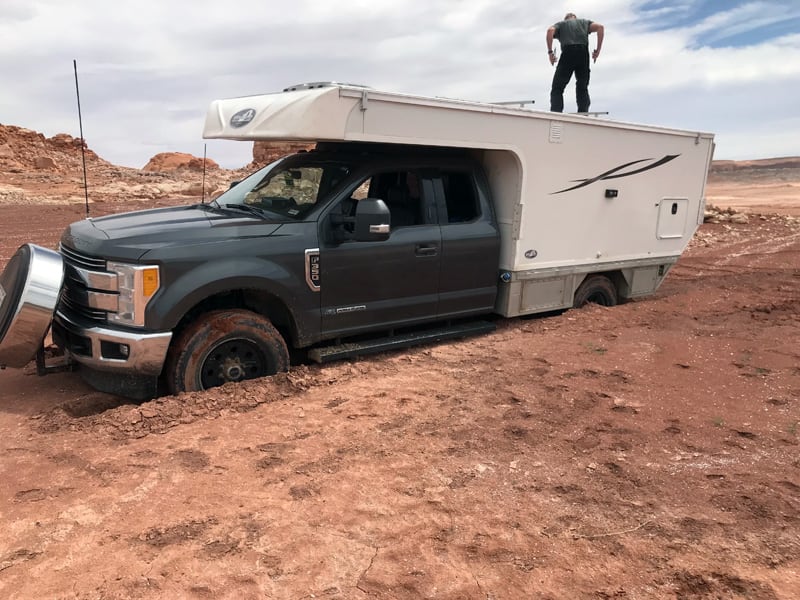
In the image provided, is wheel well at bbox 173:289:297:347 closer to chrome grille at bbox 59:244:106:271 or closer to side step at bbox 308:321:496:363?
side step at bbox 308:321:496:363

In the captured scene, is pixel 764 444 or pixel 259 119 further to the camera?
pixel 259 119

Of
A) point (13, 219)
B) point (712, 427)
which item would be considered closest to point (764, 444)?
point (712, 427)

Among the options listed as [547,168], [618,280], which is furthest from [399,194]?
[618,280]

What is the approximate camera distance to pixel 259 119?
5.53 meters

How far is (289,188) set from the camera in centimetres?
591

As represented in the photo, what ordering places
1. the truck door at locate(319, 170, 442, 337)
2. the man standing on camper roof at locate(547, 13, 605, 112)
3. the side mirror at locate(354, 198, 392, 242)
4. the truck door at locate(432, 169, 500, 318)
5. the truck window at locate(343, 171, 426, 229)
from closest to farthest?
the side mirror at locate(354, 198, 392, 242)
the truck door at locate(319, 170, 442, 337)
the truck window at locate(343, 171, 426, 229)
the truck door at locate(432, 169, 500, 318)
the man standing on camper roof at locate(547, 13, 605, 112)

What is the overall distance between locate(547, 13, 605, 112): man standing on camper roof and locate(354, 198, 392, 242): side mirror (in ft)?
16.2

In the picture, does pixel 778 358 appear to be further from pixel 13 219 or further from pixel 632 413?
pixel 13 219

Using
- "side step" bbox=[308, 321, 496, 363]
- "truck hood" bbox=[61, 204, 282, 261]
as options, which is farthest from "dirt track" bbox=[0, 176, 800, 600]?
"truck hood" bbox=[61, 204, 282, 261]

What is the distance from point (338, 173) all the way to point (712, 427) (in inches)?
144

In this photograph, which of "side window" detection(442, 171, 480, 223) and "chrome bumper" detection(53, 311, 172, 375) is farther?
"side window" detection(442, 171, 480, 223)

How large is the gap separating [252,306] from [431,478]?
2.28m

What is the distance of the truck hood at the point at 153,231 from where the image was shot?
4.70 metres

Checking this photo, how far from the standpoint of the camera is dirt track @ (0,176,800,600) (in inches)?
120
